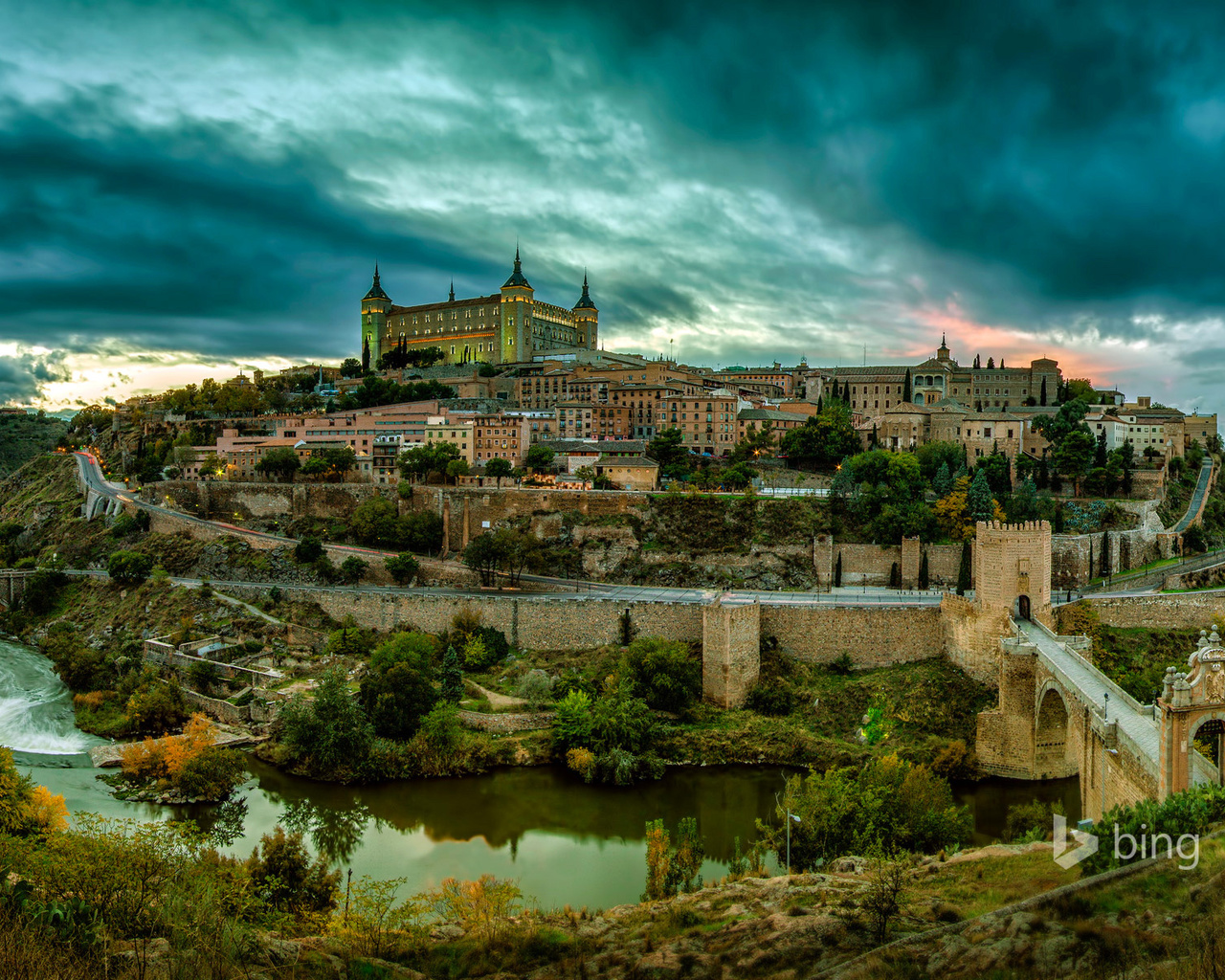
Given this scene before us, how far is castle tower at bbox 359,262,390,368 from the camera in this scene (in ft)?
282

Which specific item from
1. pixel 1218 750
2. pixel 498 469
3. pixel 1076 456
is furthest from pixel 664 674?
pixel 1076 456

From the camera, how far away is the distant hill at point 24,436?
3079 inches

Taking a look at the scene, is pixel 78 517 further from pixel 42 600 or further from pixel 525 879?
pixel 525 879

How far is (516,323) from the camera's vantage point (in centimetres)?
7550

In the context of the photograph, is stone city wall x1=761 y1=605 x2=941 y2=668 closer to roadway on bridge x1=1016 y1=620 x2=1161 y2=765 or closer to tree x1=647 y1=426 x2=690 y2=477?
roadway on bridge x1=1016 y1=620 x2=1161 y2=765

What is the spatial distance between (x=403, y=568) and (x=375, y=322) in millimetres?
60146

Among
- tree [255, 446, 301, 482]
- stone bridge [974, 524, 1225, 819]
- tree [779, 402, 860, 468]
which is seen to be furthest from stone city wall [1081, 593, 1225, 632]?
tree [255, 446, 301, 482]

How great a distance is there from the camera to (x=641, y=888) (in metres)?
15.8

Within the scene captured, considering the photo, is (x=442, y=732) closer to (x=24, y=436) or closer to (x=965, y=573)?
(x=965, y=573)

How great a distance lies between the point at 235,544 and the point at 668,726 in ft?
79.6

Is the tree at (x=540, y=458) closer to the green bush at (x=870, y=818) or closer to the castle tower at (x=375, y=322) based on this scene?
the green bush at (x=870, y=818)

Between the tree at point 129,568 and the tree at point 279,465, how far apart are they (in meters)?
10.1

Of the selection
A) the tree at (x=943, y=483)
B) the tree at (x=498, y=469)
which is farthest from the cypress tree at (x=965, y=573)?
the tree at (x=498, y=469)

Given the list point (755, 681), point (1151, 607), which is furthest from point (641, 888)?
point (1151, 607)
